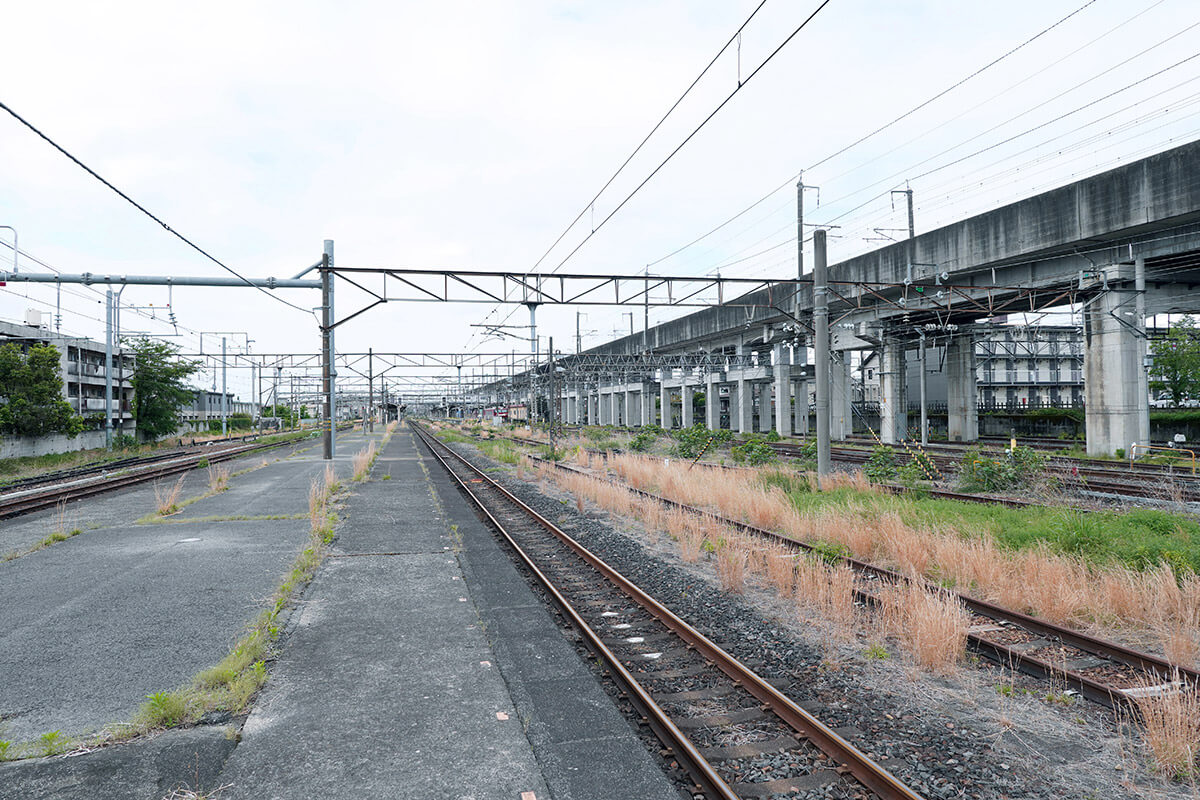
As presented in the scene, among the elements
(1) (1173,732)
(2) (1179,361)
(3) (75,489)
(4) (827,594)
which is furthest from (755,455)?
(2) (1179,361)

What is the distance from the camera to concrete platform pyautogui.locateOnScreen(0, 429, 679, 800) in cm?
420

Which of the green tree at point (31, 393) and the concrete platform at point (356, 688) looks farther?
the green tree at point (31, 393)

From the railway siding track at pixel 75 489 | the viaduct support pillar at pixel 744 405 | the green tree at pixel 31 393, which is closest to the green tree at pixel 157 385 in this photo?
the green tree at pixel 31 393

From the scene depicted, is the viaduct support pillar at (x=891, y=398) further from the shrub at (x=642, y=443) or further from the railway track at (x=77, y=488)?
the railway track at (x=77, y=488)

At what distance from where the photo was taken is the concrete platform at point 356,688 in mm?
4195

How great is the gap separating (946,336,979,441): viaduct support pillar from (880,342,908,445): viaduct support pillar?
2571 millimetres

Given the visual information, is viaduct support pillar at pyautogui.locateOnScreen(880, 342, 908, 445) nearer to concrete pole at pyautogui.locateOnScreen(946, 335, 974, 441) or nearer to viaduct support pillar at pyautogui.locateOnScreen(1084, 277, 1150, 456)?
concrete pole at pyautogui.locateOnScreen(946, 335, 974, 441)

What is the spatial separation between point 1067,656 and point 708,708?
356 cm

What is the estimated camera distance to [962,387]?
37.0 meters

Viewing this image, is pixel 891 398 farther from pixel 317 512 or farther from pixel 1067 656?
pixel 1067 656

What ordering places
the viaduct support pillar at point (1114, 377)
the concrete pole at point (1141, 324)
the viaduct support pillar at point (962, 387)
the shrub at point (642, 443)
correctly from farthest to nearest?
the viaduct support pillar at point (962, 387)
the shrub at point (642, 443)
the viaduct support pillar at point (1114, 377)
the concrete pole at point (1141, 324)

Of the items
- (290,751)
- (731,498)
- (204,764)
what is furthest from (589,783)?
(731,498)

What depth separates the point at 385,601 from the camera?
327 inches

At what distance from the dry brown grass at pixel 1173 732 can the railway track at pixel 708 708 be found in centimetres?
182
